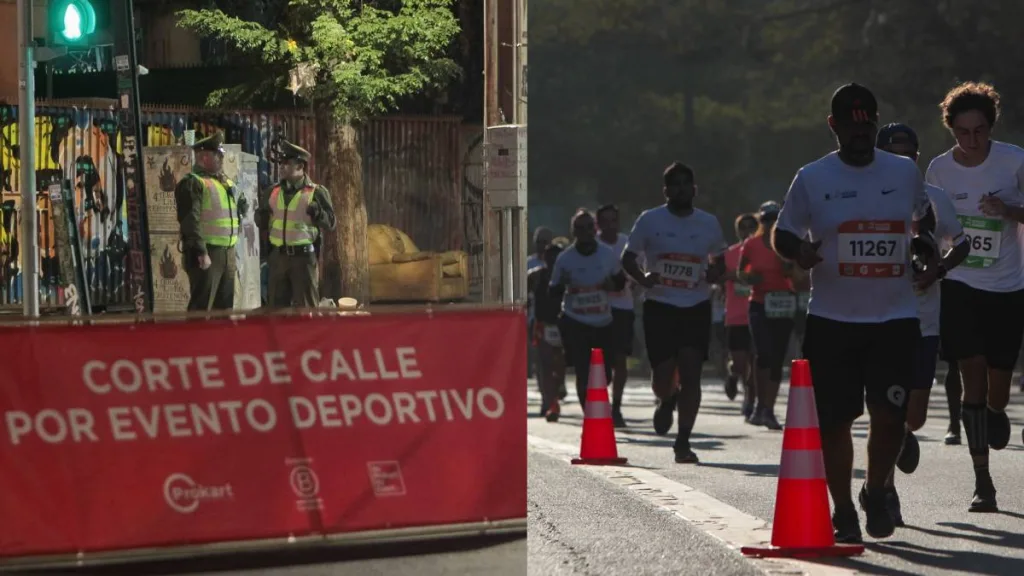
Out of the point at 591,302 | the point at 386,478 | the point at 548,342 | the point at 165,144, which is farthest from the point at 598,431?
the point at 165,144

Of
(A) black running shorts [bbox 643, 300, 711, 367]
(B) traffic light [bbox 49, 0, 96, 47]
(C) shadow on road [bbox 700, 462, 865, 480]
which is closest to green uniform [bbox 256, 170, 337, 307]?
(B) traffic light [bbox 49, 0, 96, 47]

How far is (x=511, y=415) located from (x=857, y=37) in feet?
117

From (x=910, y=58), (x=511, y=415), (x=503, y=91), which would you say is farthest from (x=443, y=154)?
(x=910, y=58)

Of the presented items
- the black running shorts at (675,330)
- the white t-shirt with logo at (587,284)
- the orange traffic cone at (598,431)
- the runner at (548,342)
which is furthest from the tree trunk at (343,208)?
the runner at (548,342)

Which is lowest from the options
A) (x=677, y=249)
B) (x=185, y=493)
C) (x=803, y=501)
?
(x=803, y=501)

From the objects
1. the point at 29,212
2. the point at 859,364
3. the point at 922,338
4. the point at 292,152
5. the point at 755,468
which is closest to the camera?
the point at 29,212

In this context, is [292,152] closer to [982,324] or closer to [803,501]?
[803,501]

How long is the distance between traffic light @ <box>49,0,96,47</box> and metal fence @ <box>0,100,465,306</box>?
285 mm

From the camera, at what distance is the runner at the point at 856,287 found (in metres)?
8.84

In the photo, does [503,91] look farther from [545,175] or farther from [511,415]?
[545,175]

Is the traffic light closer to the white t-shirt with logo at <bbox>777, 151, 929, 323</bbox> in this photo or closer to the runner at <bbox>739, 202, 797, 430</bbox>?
the white t-shirt with logo at <bbox>777, 151, 929, 323</bbox>

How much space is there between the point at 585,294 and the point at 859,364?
29.1 ft

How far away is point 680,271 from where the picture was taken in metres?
14.0

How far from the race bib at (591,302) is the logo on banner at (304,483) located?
10.8m
